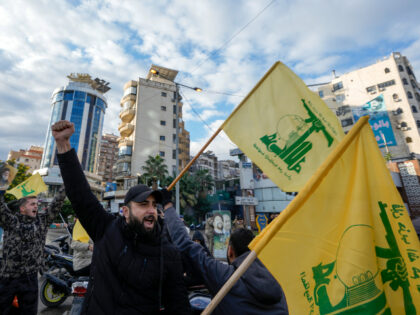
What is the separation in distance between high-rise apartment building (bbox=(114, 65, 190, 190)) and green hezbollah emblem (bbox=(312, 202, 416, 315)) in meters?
42.0

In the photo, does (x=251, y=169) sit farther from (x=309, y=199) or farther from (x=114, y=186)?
(x=309, y=199)

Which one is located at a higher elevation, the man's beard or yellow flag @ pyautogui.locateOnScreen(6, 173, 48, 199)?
yellow flag @ pyautogui.locateOnScreen(6, 173, 48, 199)

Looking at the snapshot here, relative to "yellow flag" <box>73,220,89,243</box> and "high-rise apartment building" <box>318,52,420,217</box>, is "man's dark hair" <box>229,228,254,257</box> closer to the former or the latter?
"yellow flag" <box>73,220,89,243</box>

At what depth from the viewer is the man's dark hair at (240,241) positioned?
7.21 ft

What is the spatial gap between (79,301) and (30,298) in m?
0.71

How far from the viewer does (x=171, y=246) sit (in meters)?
2.03

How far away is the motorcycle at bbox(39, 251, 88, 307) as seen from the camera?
5.09 metres

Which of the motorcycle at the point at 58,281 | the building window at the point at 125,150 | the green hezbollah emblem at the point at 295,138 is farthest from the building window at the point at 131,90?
the green hezbollah emblem at the point at 295,138

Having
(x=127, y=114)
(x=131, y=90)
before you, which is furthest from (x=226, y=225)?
(x=131, y=90)

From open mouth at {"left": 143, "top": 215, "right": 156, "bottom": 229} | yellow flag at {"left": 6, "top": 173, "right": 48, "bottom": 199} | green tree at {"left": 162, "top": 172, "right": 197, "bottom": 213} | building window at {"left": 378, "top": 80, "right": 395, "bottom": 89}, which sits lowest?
open mouth at {"left": 143, "top": 215, "right": 156, "bottom": 229}

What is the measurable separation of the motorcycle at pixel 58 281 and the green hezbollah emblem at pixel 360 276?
4.98m

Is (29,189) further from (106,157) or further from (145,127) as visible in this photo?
(106,157)

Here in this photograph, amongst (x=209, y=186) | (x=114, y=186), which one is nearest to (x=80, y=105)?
(x=114, y=186)

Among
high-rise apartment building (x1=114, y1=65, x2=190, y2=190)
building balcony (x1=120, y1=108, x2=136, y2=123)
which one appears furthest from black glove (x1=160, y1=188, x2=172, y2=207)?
building balcony (x1=120, y1=108, x2=136, y2=123)
